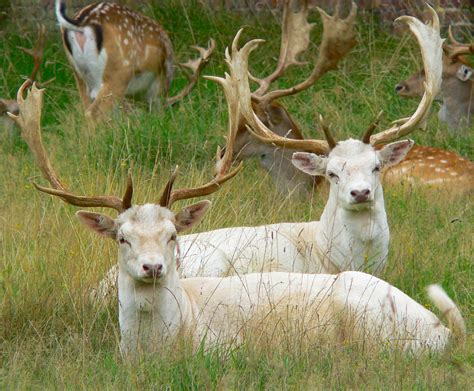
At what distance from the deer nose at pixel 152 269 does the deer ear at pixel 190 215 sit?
483mm

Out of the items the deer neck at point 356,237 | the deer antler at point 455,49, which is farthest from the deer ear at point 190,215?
the deer antler at point 455,49

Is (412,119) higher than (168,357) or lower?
higher

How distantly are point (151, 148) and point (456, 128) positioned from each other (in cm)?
290

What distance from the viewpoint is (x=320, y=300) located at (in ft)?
18.5

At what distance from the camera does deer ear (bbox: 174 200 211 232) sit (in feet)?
18.2

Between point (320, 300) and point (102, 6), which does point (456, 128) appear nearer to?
point (102, 6)

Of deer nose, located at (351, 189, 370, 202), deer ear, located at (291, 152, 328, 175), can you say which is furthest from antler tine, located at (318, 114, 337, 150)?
deer nose, located at (351, 189, 370, 202)

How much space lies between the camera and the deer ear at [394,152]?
668cm

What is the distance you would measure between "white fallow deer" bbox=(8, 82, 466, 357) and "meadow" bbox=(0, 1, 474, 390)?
14cm

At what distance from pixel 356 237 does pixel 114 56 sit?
15.9ft

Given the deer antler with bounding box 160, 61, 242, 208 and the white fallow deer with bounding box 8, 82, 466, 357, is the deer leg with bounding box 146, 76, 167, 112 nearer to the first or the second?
the deer antler with bounding box 160, 61, 242, 208

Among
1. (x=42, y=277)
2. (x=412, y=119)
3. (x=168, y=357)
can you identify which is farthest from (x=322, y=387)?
(x=412, y=119)

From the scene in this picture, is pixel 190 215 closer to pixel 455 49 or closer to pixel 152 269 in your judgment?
pixel 152 269

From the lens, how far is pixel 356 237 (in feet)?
21.4
